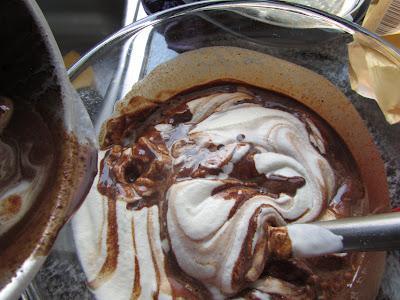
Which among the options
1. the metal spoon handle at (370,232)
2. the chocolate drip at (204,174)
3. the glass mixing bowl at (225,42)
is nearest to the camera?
the metal spoon handle at (370,232)

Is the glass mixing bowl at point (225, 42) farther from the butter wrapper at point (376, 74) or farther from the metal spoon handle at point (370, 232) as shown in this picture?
the metal spoon handle at point (370, 232)

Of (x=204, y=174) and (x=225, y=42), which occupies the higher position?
(x=225, y=42)

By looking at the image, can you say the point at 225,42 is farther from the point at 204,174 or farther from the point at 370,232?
the point at 370,232

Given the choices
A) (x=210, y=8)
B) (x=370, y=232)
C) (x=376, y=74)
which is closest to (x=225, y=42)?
(x=210, y=8)

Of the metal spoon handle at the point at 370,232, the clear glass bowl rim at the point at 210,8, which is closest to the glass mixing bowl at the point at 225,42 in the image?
the clear glass bowl rim at the point at 210,8

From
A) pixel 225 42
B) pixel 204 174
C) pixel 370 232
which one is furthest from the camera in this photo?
pixel 225 42

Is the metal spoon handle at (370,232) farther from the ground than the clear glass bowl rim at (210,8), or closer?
closer

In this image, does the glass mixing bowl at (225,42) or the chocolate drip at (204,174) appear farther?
the glass mixing bowl at (225,42)
